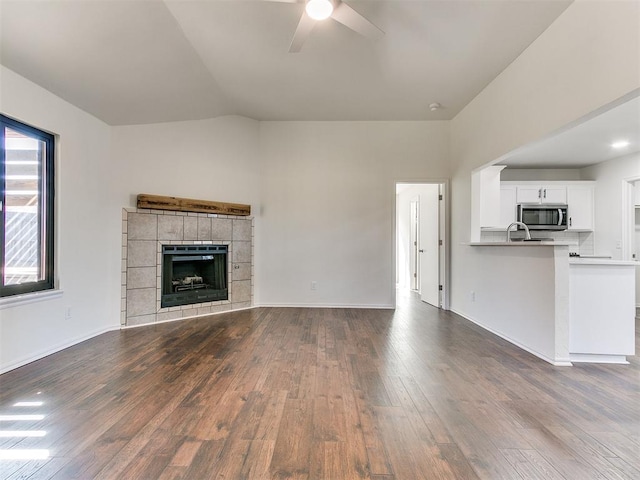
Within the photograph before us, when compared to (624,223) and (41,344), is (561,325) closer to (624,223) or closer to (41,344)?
→ (624,223)

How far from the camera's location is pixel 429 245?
5059 millimetres

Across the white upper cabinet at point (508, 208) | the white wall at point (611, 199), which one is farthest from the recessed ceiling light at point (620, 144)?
the white upper cabinet at point (508, 208)

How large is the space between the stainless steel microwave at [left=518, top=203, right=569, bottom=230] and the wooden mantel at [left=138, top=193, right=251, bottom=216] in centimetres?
447

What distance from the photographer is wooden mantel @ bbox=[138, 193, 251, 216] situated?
3.66 metres

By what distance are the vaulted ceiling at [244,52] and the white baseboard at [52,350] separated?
2.40 meters

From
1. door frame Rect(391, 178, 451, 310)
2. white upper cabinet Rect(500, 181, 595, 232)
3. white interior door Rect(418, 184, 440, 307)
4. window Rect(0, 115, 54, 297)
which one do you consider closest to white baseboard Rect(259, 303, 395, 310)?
door frame Rect(391, 178, 451, 310)

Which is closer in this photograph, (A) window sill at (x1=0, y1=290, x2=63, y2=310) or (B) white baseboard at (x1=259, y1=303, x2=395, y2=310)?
(A) window sill at (x1=0, y1=290, x2=63, y2=310)

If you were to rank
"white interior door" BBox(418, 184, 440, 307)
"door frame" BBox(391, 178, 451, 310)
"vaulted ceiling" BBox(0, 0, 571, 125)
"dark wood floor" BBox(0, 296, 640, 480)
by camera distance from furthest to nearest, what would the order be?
"white interior door" BBox(418, 184, 440, 307) → "door frame" BBox(391, 178, 451, 310) → "vaulted ceiling" BBox(0, 0, 571, 125) → "dark wood floor" BBox(0, 296, 640, 480)

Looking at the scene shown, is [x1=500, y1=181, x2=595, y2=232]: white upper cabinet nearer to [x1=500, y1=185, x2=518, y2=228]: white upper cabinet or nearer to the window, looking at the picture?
[x1=500, y1=185, x2=518, y2=228]: white upper cabinet

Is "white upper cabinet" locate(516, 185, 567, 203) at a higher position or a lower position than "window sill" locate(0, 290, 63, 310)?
higher

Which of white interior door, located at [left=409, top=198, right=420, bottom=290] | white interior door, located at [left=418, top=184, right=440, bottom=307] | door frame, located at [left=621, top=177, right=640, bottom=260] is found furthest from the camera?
white interior door, located at [left=409, top=198, right=420, bottom=290]

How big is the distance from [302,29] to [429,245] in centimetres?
395

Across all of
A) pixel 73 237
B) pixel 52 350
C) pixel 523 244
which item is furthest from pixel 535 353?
pixel 73 237

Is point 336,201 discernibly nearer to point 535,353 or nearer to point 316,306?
point 316,306
